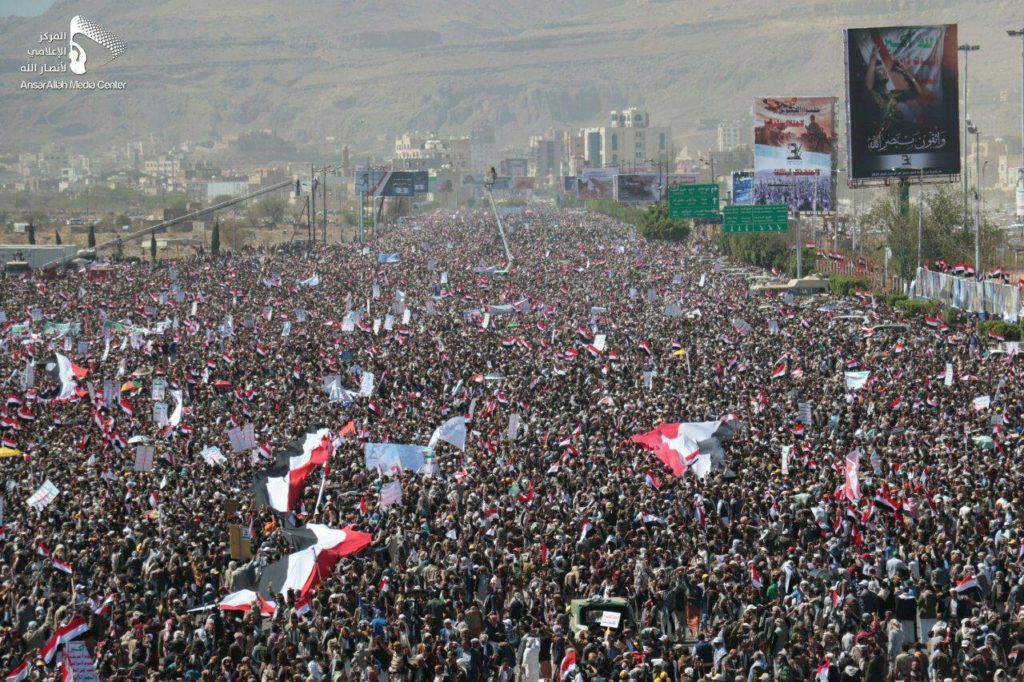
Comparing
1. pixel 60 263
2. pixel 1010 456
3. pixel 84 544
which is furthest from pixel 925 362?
pixel 60 263

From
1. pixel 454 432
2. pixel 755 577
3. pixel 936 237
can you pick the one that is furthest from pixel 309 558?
pixel 936 237

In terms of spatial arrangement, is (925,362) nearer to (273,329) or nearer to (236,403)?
(236,403)

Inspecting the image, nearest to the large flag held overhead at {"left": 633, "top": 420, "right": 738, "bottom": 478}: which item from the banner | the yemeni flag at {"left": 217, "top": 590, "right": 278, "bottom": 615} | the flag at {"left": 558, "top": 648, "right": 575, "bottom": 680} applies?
the banner

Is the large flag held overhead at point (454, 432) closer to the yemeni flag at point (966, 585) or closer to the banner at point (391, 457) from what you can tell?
the banner at point (391, 457)

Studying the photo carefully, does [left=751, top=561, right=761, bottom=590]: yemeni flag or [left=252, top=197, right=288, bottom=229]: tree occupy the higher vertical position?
[left=751, top=561, right=761, bottom=590]: yemeni flag

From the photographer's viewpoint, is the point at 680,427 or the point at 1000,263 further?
the point at 1000,263

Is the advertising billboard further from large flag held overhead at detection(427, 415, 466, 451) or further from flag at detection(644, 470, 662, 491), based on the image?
flag at detection(644, 470, 662, 491)

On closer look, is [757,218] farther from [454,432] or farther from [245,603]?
[245,603]
